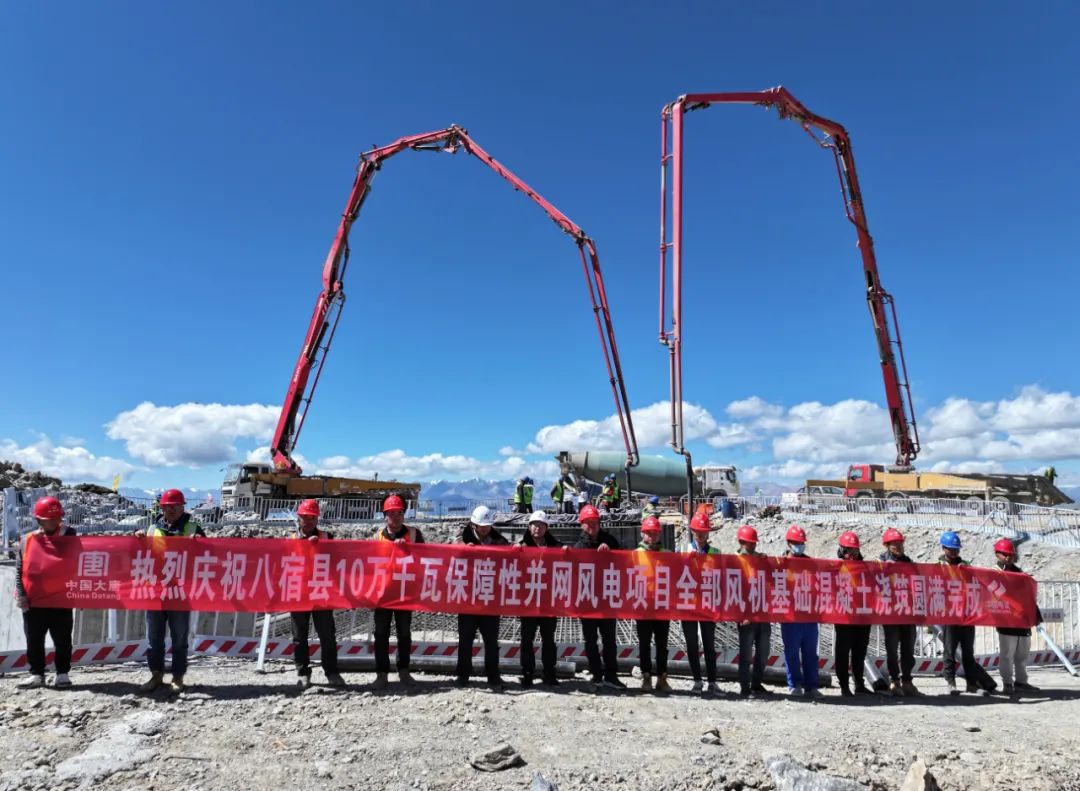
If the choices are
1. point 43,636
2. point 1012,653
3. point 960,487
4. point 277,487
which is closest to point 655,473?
point 960,487

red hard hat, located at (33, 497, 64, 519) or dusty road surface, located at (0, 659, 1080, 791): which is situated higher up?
red hard hat, located at (33, 497, 64, 519)

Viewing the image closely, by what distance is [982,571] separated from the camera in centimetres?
738

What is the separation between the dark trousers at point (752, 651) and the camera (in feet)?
21.3

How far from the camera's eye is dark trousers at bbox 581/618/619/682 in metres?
6.41

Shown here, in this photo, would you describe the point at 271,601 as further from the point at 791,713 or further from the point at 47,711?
the point at 791,713

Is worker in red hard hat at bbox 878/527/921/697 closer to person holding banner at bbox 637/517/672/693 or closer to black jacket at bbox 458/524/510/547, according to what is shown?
person holding banner at bbox 637/517/672/693

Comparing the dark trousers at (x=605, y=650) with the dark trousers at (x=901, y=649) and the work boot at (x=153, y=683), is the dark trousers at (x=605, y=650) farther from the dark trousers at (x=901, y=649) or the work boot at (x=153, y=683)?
the work boot at (x=153, y=683)

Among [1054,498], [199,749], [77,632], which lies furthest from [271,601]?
[1054,498]

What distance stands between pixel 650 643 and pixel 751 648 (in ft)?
3.34

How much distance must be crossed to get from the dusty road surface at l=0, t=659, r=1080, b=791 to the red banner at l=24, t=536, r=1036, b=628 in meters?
0.75

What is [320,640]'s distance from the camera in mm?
6059

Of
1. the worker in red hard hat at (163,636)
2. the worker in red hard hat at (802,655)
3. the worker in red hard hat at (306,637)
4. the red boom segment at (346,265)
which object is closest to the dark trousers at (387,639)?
the worker in red hard hat at (306,637)

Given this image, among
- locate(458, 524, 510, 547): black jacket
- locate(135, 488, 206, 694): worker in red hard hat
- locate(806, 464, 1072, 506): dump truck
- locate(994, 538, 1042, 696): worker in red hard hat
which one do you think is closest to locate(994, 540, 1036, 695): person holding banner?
locate(994, 538, 1042, 696): worker in red hard hat

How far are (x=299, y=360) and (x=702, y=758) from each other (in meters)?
22.4
